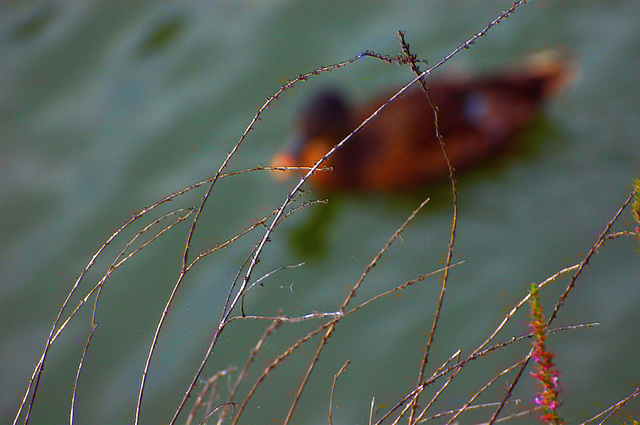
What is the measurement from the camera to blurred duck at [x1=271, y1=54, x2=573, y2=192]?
3262 millimetres

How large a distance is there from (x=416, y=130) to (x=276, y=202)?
2.60ft

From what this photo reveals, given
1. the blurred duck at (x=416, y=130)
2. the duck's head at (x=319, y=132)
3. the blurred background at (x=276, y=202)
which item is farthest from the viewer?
the duck's head at (x=319, y=132)

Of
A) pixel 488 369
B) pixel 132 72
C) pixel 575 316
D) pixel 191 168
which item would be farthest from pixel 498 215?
pixel 132 72

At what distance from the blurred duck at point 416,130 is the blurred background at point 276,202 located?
4.0 inches

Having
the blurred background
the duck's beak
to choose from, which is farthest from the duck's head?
the blurred background

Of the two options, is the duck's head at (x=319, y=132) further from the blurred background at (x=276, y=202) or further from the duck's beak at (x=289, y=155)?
the blurred background at (x=276, y=202)

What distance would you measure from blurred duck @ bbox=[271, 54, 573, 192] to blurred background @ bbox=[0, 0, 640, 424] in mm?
101

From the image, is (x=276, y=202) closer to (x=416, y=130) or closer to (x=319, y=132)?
(x=319, y=132)

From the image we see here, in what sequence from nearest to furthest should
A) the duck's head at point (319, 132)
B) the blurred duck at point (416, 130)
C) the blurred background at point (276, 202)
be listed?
the blurred background at point (276, 202) < the blurred duck at point (416, 130) < the duck's head at point (319, 132)

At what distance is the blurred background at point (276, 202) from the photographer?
261 centimetres

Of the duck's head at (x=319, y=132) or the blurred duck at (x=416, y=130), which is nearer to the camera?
the blurred duck at (x=416, y=130)

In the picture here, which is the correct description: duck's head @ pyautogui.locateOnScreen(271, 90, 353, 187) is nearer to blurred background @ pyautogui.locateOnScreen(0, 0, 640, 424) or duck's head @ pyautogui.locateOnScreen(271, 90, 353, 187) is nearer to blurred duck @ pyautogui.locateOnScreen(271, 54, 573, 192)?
blurred duck @ pyautogui.locateOnScreen(271, 54, 573, 192)

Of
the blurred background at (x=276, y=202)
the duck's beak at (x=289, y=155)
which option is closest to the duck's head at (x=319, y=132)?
the duck's beak at (x=289, y=155)

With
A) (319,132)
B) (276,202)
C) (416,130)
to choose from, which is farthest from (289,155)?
(416,130)
